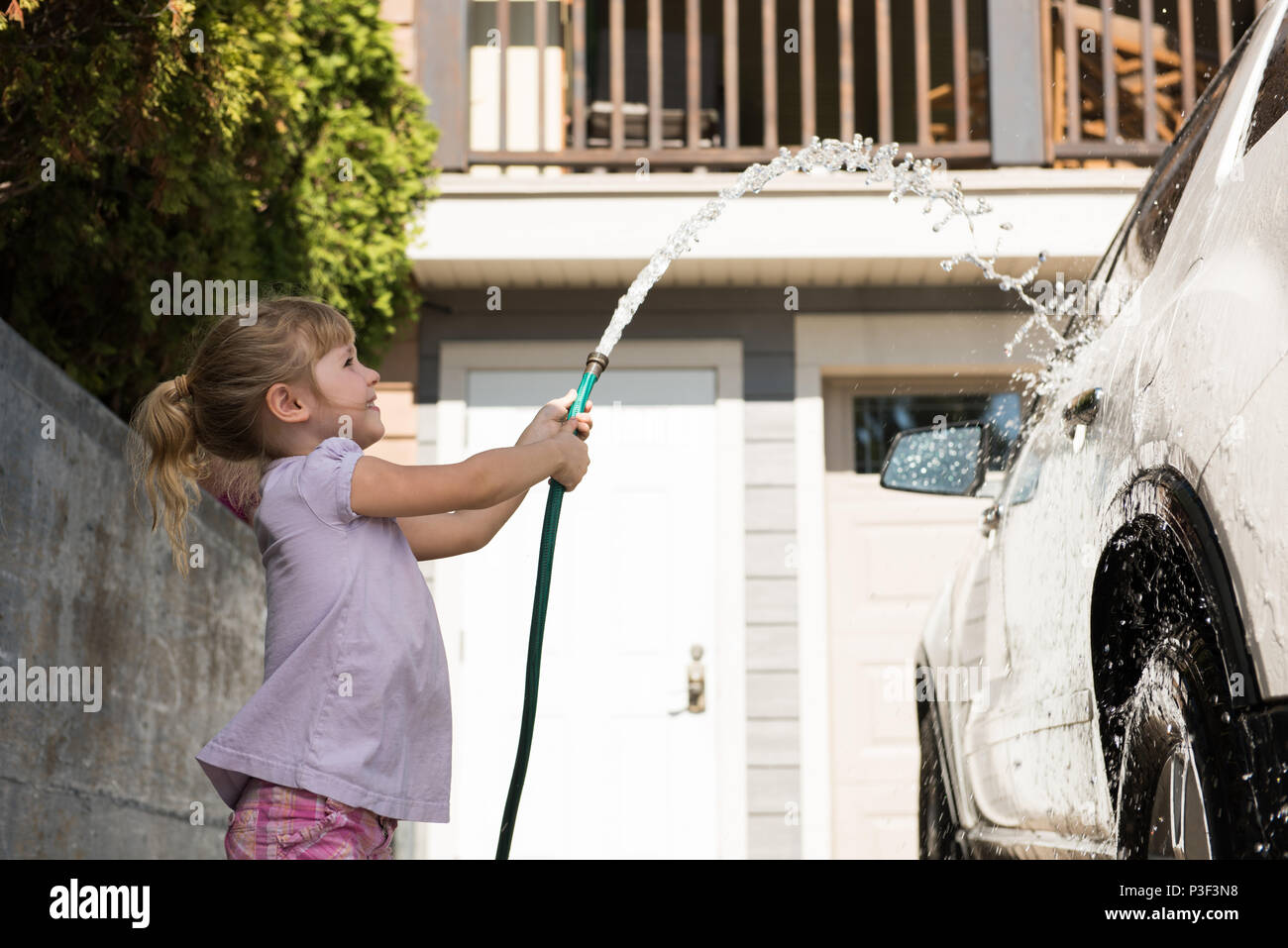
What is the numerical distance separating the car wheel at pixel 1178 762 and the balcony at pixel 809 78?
4.95 m

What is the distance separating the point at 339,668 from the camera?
1.93m

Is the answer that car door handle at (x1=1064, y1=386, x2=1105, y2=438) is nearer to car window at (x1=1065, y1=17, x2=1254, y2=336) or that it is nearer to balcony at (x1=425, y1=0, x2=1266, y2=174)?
car window at (x1=1065, y1=17, x2=1254, y2=336)

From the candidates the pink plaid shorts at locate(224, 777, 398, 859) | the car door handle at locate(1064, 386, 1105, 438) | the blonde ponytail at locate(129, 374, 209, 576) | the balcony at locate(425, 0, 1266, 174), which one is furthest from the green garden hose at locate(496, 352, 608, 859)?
the balcony at locate(425, 0, 1266, 174)

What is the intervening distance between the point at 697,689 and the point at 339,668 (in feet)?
15.5

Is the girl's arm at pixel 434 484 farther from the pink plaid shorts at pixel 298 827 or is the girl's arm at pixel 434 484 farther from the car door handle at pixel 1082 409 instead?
the car door handle at pixel 1082 409

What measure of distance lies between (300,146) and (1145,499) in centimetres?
486

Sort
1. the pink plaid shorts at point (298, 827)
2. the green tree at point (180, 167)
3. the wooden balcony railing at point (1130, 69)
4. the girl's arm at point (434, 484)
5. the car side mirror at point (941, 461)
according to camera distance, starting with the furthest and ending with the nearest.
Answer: the wooden balcony railing at point (1130, 69)
the car side mirror at point (941, 461)
the green tree at point (180, 167)
the girl's arm at point (434, 484)
the pink plaid shorts at point (298, 827)

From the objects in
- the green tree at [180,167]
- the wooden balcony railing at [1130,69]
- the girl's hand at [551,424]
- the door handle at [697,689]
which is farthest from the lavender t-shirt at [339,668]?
the wooden balcony railing at [1130,69]

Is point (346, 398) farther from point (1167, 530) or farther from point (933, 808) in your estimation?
point (933, 808)

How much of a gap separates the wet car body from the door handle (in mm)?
3678

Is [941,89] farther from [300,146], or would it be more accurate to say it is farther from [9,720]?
[9,720]

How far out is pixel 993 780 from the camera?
2.94 m

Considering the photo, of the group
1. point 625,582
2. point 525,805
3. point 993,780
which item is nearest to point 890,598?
point 625,582

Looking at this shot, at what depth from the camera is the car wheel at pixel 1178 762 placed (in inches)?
63.0
